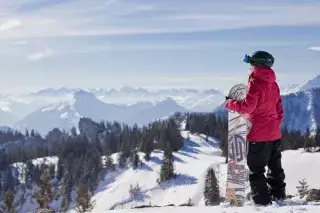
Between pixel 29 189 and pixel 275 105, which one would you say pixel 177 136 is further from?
pixel 275 105

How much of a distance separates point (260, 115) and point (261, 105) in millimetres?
231

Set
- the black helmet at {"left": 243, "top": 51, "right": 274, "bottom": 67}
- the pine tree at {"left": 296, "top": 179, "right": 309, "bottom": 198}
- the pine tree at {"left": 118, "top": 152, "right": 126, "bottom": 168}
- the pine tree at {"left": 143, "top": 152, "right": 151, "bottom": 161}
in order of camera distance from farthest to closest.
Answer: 1. the pine tree at {"left": 118, "top": 152, "right": 126, "bottom": 168}
2. the pine tree at {"left": 143, "top": 152, "right": 151, "bottom": 161}
3. the pine tree at {"left": 296, "top": 179, "right": 309, "bottom": 198}
4. the black helmet at {"left": 243, "top": 51, "right": 274, "bottom": 67}

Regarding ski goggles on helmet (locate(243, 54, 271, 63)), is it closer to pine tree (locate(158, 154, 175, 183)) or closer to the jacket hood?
the jacket hood

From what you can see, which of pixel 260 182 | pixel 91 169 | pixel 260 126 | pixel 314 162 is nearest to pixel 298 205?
pixel 260 182

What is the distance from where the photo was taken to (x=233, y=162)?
11.7 meters

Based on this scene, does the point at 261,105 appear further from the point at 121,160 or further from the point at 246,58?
the point at 121,160

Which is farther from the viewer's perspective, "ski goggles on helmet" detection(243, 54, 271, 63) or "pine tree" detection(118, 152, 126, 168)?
"pine tree" detection(118, 152, 126, 168)

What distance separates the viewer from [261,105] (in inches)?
394

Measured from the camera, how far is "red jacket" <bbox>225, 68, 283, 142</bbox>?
9750mm

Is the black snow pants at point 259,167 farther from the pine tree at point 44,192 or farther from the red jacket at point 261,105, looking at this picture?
the pine tree at point 44,192

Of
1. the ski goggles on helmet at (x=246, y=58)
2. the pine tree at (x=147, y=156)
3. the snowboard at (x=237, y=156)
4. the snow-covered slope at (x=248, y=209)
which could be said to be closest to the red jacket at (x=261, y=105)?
the ski goggles on helmet at (x=246, y=58)

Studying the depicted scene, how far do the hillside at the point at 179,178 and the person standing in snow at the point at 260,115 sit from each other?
103 metres

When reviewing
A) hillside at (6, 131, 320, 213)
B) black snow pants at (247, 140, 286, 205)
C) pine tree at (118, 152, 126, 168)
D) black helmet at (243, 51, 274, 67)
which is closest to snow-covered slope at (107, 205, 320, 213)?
black snow pants at (247, 140, 286, 205)

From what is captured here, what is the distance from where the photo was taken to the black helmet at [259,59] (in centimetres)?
997
